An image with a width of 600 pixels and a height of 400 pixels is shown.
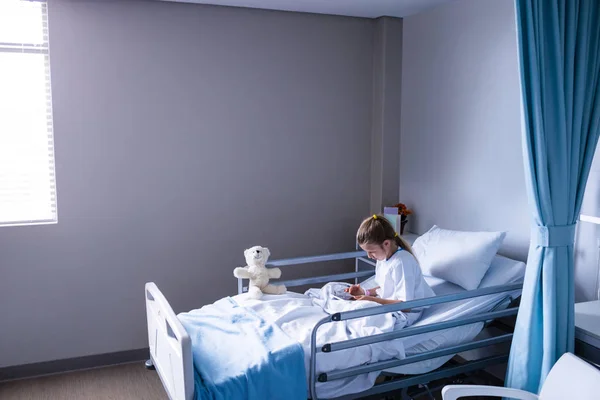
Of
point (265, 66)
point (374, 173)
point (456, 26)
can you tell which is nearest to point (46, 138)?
point (265, 66)

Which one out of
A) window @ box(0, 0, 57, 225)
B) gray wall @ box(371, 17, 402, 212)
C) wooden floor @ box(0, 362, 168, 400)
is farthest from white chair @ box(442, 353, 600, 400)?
window @ box(0, 0, 57, 225)

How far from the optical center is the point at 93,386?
331 cm

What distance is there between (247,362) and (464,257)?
130 centimetres

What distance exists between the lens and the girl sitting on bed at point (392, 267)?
8.68 ft

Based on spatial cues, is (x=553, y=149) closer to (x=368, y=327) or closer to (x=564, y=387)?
(x=564, y=387)

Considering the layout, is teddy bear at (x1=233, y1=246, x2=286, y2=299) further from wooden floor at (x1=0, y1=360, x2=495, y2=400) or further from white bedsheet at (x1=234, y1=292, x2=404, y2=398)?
wooden floor at (x1=0, y1=360, x2=495, y2=400)

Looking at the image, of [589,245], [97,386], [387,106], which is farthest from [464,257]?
[97,386]

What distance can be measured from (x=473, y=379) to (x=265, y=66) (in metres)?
2.31

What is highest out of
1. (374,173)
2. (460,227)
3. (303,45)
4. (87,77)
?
(303,45)

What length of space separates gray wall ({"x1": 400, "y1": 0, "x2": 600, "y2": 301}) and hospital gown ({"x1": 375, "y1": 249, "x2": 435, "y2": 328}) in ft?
2.43

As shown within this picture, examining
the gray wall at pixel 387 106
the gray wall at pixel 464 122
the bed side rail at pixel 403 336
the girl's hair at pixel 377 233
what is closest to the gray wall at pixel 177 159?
the gray wall at pixel 387 106

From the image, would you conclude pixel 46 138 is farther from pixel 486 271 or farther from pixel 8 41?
pixel 486 271

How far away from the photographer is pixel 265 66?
3771mm

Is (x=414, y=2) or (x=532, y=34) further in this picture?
(x=414, y=2)
